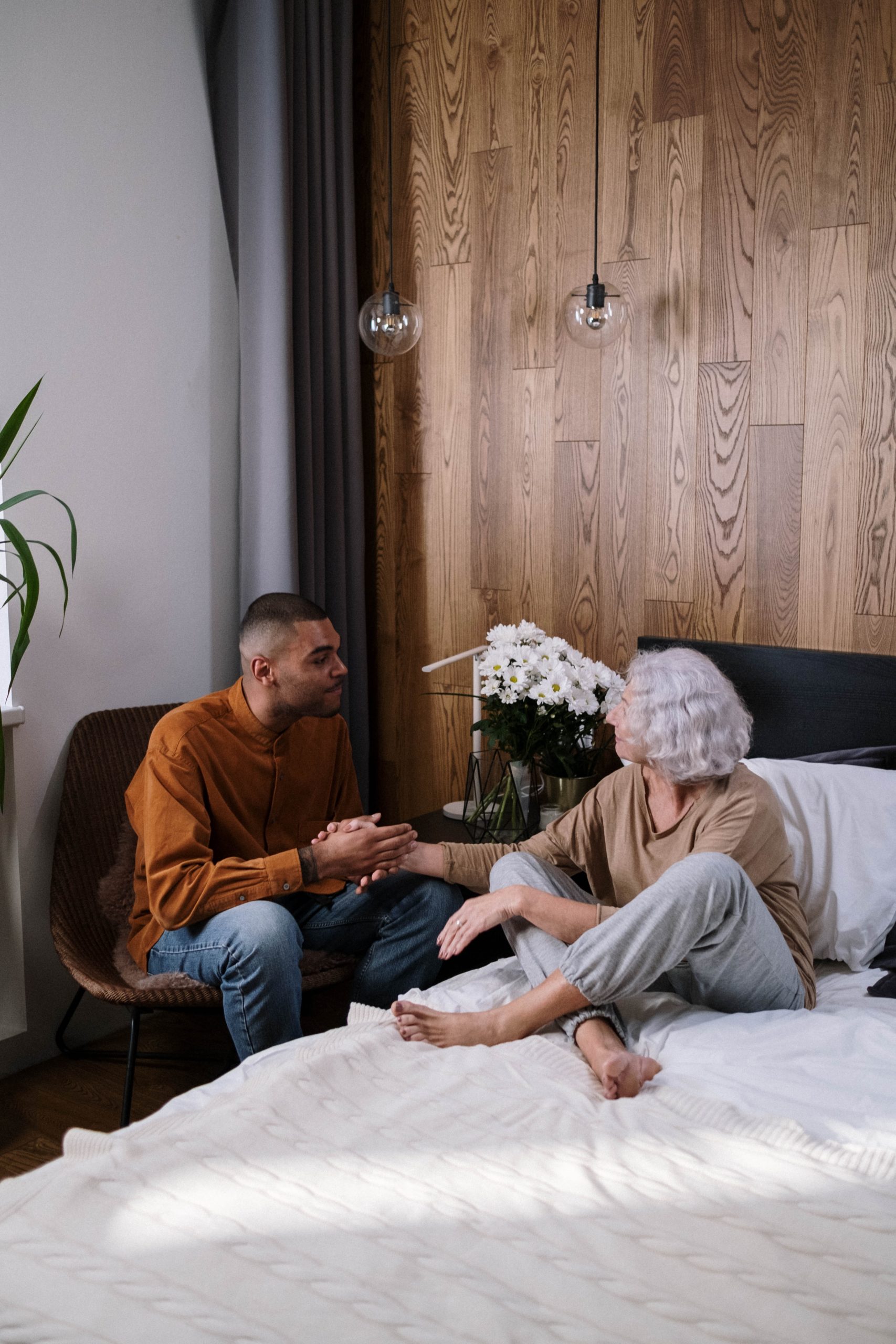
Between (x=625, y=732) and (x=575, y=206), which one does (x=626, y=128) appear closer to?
(x=575, y=206)

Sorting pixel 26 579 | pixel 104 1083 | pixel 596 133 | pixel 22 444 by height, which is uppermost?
pixel 596 133

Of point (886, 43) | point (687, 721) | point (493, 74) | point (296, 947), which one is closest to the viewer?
point (687, 721)

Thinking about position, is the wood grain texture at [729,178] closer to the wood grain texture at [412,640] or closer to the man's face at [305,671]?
the wood grain texture at [412,640]

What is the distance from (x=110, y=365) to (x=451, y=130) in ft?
3.73

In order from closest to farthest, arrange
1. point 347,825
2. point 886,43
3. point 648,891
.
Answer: point 648,891, point 347,825, point 886,43

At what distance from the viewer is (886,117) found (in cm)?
230

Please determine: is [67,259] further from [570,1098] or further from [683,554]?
[570,1098]

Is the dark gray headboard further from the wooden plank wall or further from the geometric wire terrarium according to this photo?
the geometric wire terrarium

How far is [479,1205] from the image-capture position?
1.21m

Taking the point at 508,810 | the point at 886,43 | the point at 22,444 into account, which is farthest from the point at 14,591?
the point at 886,43

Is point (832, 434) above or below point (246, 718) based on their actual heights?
above

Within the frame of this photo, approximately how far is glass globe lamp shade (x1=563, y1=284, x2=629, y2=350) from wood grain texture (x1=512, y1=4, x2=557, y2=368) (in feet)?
0.86

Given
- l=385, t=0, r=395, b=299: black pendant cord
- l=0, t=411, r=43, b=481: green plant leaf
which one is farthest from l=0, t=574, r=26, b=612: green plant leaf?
l=385, t=0, r=395, b=299: black pendant cord

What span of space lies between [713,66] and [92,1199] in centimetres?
256
